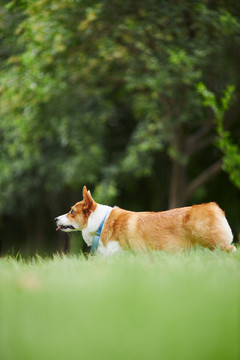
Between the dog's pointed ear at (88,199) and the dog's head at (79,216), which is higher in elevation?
the dog's pointed ear at (88,199)

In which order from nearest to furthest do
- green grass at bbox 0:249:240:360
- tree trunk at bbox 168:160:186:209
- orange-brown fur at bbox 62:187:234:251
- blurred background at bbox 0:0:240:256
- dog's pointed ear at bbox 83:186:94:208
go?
green grass at bbox 0:249:240:360
orange-brown fur at bbox 62:187:234:251
dog's pointed ear at bbox 83:186:94:208
blurred background at bbox 0:0:240:256
tree trunk at bbox 168:160:186:209

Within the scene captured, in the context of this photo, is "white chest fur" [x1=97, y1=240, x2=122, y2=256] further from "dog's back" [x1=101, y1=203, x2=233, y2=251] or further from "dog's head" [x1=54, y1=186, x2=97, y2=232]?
"dog's head" [x1=54, y1=186, x2=97, y2=232]

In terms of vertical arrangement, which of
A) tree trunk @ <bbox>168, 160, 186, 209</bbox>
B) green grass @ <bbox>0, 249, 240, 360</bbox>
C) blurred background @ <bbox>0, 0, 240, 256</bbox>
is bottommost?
tree trunk @ <bbox>168, 160, 186, 209</bbox>

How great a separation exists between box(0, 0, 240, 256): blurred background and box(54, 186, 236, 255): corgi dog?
2583mm

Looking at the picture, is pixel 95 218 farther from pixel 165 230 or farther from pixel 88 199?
pixel 165 230

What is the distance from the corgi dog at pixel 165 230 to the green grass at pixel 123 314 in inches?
48.5

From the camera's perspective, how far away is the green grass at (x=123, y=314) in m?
2.00

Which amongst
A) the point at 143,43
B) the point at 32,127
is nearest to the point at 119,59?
the point at 143,43

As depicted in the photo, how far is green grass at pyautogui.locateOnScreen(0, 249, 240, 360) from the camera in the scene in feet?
6.57

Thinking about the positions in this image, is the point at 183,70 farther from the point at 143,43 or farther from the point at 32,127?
the point at 32,127

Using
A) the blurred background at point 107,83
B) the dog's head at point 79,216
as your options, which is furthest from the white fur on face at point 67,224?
the blurred background at point 107,83

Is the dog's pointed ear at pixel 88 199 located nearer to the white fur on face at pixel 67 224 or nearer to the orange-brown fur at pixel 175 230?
the white fur on face at pixel 67 224

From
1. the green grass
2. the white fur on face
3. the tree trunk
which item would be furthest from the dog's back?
the tree trunk

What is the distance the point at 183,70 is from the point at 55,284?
701 centimetres
